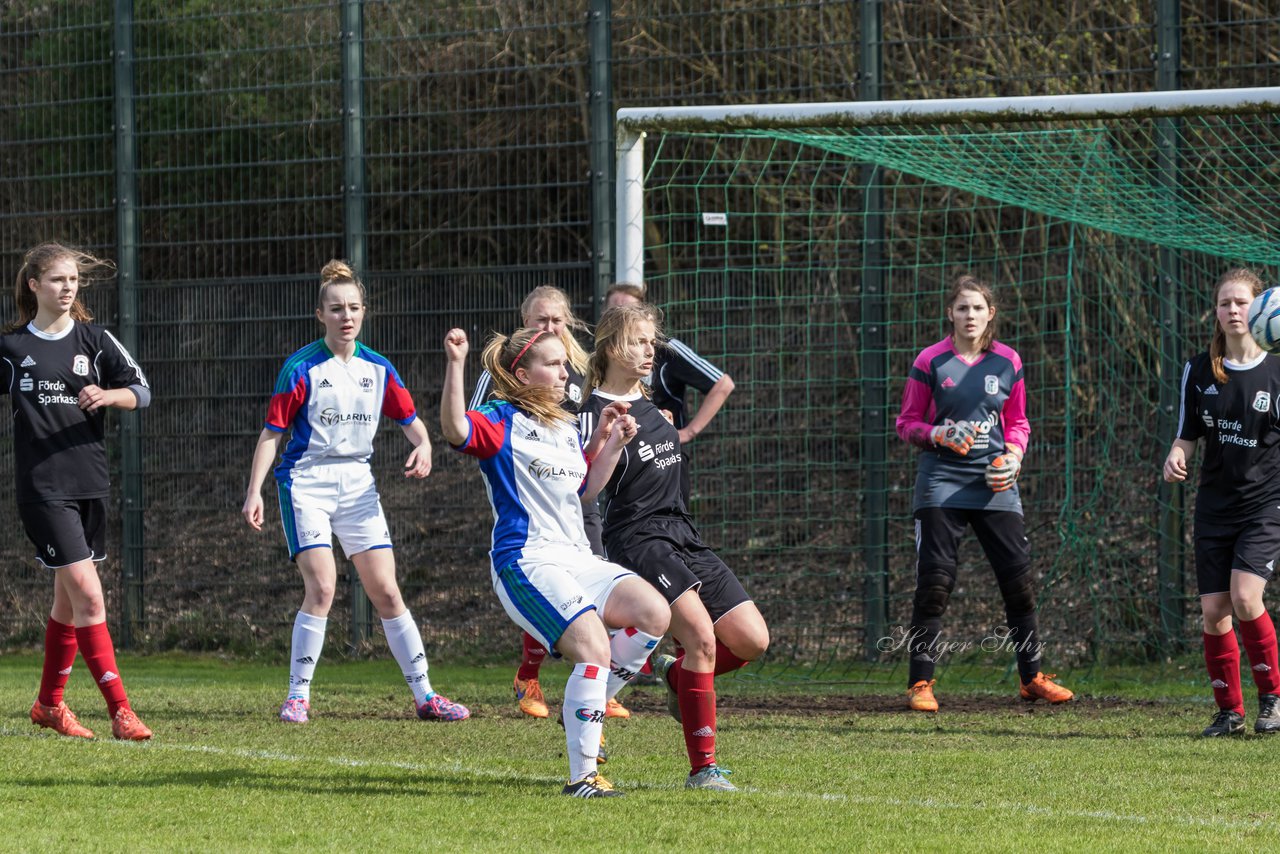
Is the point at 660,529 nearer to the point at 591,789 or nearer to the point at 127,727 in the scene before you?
the point at 591,789

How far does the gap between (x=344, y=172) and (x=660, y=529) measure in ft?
20.8

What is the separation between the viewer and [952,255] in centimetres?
Result: 1119

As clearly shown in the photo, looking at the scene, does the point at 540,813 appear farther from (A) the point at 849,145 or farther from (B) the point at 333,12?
(B) the point at 333,12

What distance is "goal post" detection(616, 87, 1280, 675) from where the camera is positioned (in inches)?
351

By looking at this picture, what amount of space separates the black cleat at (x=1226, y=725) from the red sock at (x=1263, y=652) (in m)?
0.21

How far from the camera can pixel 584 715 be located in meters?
5.32

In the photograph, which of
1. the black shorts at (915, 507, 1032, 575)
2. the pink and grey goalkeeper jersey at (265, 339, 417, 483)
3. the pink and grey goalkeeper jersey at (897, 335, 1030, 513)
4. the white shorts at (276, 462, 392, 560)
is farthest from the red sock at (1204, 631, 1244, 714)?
the pink and grey goalkeeper jersey at (265, 339, 417, 483)

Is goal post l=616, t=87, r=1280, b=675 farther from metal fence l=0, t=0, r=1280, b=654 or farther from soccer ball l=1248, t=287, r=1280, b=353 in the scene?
soccer ball l=1248, t=287, r=1280, b=353

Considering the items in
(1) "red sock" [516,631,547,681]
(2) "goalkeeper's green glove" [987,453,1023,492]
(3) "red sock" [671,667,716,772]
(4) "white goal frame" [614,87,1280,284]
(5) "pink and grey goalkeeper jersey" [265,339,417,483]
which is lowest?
(1) "red sock" [516,631,547,681]

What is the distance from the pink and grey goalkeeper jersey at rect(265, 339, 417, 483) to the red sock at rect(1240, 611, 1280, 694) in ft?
13.4

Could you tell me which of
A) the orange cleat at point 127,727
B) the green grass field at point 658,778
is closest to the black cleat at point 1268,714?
the green grass field at point 658,778

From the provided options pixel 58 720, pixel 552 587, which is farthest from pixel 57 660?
pixel 552 587

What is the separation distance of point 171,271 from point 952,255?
5.72 m

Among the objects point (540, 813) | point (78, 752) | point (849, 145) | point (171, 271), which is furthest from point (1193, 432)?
point (171, 271)
